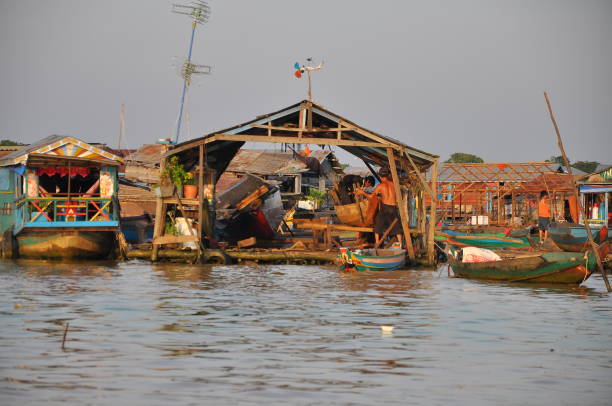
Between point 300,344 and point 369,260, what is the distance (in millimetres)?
9230

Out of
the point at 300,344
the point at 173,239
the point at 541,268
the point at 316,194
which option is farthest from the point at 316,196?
the point at 300,344

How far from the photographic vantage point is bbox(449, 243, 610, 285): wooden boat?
15359mm

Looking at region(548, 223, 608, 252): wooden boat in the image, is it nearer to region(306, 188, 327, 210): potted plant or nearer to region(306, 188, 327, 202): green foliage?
region(306, 188, 327, 210): potted plant

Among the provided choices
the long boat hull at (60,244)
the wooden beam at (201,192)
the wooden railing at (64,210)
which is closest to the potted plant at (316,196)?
the wooden railing at (64,210)

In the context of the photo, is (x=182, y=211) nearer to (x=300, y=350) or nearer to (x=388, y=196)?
(x=388, y=196)

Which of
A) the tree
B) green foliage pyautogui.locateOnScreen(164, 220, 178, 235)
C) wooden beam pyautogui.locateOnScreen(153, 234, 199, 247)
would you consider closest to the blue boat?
green foliage pyautogui.locateOnScreen(164, 220, 178, 235)

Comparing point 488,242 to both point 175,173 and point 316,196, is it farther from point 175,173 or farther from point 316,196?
point 316,196

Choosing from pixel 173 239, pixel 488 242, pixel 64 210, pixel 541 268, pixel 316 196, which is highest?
pixel 316 196

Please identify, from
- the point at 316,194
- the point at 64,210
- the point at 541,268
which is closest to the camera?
the point at 541,268

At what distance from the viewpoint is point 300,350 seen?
855 cm

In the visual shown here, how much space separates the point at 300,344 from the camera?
8922 mm

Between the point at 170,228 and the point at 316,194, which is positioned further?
the point at 316,194

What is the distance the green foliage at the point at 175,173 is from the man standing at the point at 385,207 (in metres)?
5.13

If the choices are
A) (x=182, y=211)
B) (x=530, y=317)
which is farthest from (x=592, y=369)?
(x=182, y=211)
